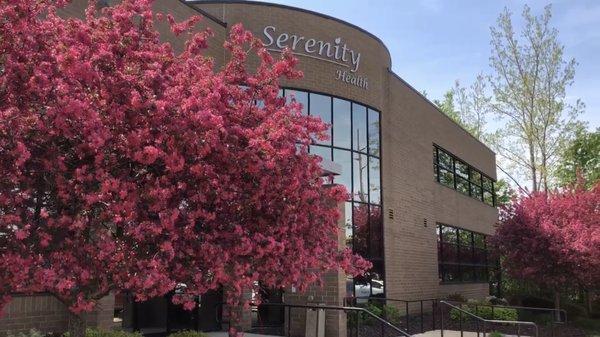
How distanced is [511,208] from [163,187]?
63.4ft

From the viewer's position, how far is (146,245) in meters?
5.15

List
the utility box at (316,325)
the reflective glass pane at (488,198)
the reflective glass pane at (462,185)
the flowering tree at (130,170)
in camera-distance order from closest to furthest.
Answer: the flowering tree at (130,170)
the utility box at (316,325)
the reflective glass pane at (462,185)
the reflective glass pane at (488,198)

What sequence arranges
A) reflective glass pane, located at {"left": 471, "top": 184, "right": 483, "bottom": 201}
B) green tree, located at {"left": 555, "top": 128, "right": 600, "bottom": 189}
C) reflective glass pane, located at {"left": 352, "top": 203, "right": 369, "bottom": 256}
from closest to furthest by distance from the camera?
1. reflective glass pane, located at {"left": 352, "top": 203, "right": 369, "bottom": 256}
2. reflective glass pane, located at {"left": 471, "top": 184, "right": 483, "bottom": 201}
3. green tree, located at {"left": 555, "top": 128, "right": 600, "bottom": 189}

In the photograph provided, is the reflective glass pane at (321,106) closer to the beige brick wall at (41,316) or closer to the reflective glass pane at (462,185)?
the beige brick wall at (41,316)

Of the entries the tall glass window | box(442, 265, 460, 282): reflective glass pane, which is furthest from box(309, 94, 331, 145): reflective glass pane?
box(442, 265, 460, 282): reflective glass pane

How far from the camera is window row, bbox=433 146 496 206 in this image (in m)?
25.3

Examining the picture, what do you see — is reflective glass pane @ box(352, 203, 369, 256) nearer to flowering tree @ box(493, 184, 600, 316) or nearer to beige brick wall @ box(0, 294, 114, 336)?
flowering tree @ box(493, 184, 600, 316)

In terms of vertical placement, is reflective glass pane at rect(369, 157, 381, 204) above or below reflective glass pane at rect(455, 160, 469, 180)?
below

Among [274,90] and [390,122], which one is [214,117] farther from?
[390,122]

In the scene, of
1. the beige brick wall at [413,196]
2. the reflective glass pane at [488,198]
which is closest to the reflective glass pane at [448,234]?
the beige brick wall at [413,196]

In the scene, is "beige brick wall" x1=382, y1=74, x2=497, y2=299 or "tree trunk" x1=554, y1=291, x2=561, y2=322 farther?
"tree trunk" x1=554, y1=291, x2=561, y2=322

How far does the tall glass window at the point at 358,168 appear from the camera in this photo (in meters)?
17.7

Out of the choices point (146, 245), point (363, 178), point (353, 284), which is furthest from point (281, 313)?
point (146, 245)

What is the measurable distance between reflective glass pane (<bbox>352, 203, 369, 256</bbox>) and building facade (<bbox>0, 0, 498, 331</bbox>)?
3 cm
